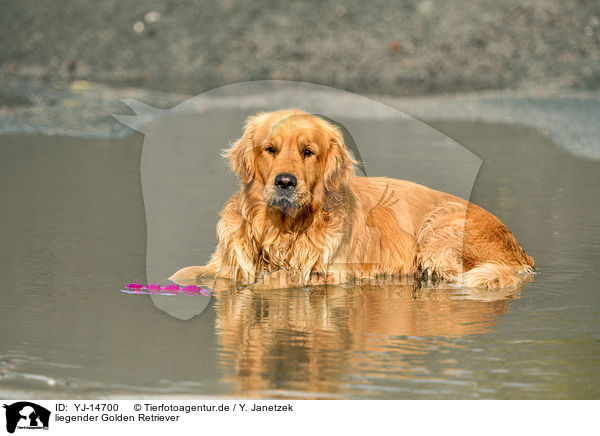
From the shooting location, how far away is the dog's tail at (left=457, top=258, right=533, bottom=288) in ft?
22.9

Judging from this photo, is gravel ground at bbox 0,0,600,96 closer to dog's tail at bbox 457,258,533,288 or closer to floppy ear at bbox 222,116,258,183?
dog's tail at bbox 457,258,533,288

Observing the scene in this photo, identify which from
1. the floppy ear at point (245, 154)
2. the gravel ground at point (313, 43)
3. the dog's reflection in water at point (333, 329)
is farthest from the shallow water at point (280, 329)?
the gravel ground at point (313, 43)

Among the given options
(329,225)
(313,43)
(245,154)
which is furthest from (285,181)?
(313,43)

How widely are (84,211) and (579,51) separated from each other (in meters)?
17.6

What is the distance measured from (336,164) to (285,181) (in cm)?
58

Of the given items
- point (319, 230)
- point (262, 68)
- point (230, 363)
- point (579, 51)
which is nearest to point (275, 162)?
point (319, 230)

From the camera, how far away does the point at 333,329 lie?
575 cm

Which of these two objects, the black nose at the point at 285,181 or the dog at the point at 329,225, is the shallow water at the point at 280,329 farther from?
the black nose at the point at 285,181

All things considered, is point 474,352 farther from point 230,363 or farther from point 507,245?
point 507,245

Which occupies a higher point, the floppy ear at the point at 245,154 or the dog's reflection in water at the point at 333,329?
the floppy ear at the point at 245,154
